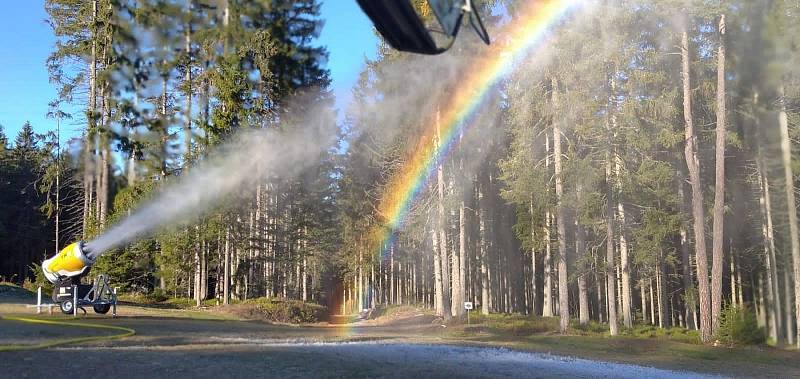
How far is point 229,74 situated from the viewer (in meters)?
27.7

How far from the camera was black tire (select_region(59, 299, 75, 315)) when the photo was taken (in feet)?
56.7

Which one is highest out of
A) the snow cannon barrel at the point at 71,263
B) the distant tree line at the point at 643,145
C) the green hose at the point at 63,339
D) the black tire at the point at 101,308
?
the distant tree line at the point at 643,145

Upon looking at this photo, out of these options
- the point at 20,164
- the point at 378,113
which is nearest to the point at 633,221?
the point at 378,113

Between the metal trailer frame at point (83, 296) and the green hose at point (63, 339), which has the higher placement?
the metal trailer frame at point (83, 296)

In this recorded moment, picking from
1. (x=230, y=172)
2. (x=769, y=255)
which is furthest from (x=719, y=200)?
(x=230, y=172)

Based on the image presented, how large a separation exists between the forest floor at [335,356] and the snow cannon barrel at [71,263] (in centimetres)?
129

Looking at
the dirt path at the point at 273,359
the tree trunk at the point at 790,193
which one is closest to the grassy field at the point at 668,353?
the dirt path at the point at 273,359

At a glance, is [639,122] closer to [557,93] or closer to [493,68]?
[557,93]

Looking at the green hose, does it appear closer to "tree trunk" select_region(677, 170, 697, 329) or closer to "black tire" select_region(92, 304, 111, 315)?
"black tire" select_region(92, 304, 111, 315)

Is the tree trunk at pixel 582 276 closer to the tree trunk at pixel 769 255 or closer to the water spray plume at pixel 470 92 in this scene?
the tree trunk at pixel 769 255

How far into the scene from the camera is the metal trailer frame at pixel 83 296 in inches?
674

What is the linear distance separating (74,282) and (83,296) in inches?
34.3

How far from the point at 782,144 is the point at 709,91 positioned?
4.83 metres

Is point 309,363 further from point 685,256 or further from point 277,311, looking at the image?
point 685,256
